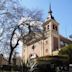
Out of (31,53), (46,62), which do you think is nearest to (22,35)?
(46,62)

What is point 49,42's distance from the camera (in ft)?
222

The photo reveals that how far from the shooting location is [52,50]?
219 ft

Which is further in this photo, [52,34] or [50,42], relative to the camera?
[52,34]

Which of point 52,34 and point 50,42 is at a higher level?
point 52,34

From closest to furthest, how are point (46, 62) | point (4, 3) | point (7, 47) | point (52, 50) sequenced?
1. point (46, 62)
2. point (4, 3)
3. point (7, 47)
4. point (52, 50)

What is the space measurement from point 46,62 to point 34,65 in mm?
1132

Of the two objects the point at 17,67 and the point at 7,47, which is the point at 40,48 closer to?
the point at 7,47

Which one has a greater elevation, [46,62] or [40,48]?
[40,48]

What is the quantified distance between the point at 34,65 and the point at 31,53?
56.6 meters

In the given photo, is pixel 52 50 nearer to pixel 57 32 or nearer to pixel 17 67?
pixel 57 32

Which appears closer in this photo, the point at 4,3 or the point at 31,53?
the point at 4,3

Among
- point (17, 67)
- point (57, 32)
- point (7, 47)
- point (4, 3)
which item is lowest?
point (17, 67)

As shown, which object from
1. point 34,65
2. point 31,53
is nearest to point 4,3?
point 34,65

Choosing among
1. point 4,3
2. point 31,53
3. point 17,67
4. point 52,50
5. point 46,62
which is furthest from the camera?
point 31,53
